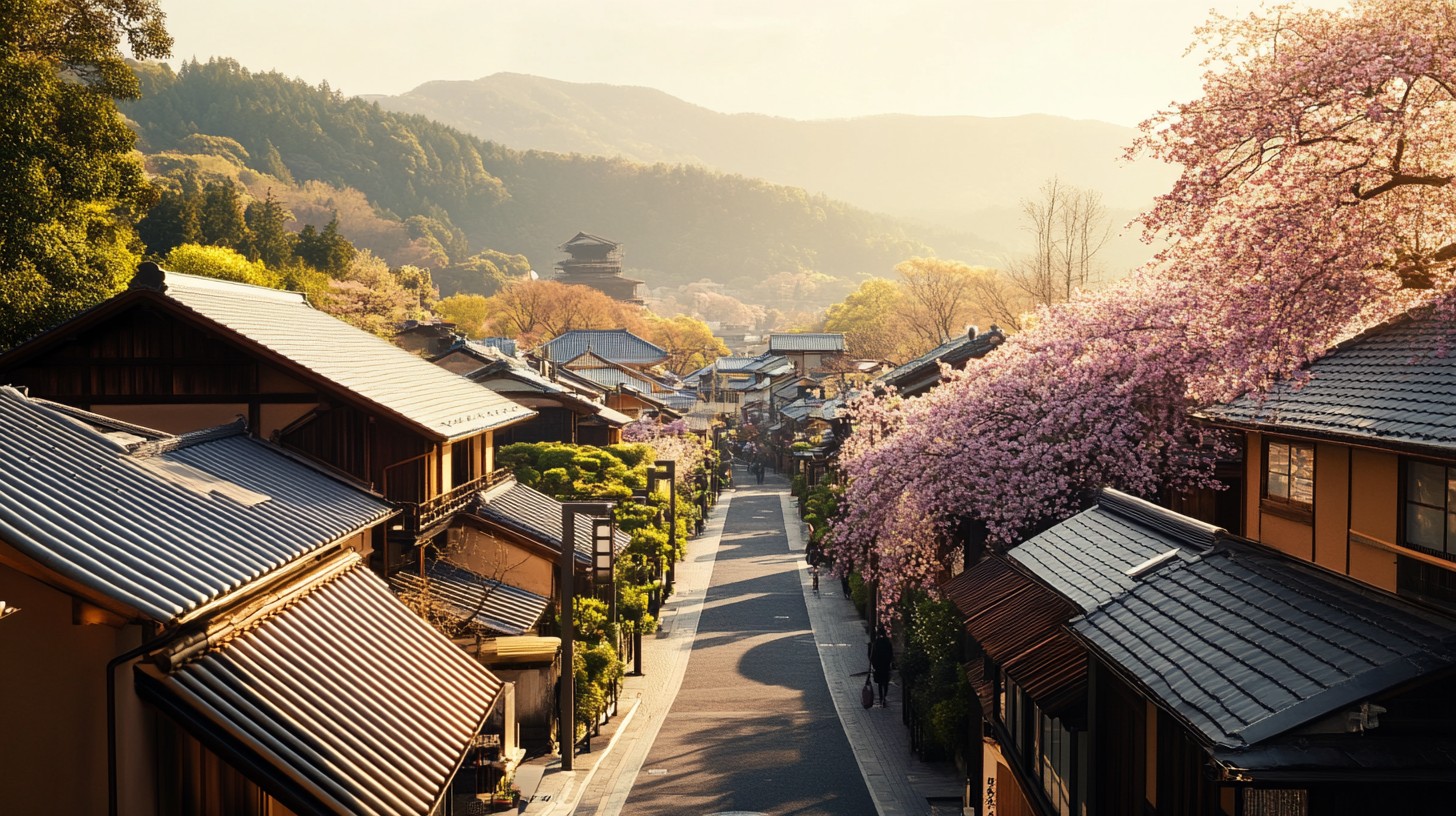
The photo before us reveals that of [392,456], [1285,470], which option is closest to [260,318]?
[392,456]

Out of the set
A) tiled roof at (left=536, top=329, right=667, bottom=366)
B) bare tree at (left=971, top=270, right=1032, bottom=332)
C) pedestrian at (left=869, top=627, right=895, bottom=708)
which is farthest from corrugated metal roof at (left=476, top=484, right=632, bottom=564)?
tiled roof at (left=536, top=329, right=667, bottom=366)

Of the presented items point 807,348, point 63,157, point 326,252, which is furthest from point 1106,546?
point 807,348

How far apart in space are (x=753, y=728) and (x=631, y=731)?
2.68m

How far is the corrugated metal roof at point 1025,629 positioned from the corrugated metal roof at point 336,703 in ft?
19.2

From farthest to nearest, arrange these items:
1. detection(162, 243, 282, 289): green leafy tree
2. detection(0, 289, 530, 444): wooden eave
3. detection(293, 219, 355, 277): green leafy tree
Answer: detection(293, 219, 355, 277): green leafy tree → detection(162, 243, 282, 289): green leafy tree → detection(0, 289, 530, 444): wooden eave

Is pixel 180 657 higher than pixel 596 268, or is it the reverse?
pixel 596 268

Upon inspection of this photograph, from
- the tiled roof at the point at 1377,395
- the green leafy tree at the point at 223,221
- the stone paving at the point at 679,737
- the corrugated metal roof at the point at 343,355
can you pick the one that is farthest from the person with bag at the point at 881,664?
the green leafy tree at the point at 223,221

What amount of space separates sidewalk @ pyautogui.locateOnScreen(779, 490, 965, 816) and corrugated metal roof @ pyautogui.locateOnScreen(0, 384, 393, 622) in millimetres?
11608

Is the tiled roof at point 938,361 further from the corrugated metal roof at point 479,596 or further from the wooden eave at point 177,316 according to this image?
the wooden eave at point 177,316

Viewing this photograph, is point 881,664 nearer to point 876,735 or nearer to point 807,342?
point 876,735

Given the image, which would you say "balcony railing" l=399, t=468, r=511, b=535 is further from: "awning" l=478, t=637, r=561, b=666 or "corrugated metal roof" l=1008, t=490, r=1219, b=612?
"corrugated metal roof" l=1008, t=490, r=1219, b=612

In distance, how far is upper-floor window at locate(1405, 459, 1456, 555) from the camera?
712cm

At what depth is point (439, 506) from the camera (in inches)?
648

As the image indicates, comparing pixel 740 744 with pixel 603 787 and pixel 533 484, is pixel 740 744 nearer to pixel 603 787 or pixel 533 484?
pixel 603 787
